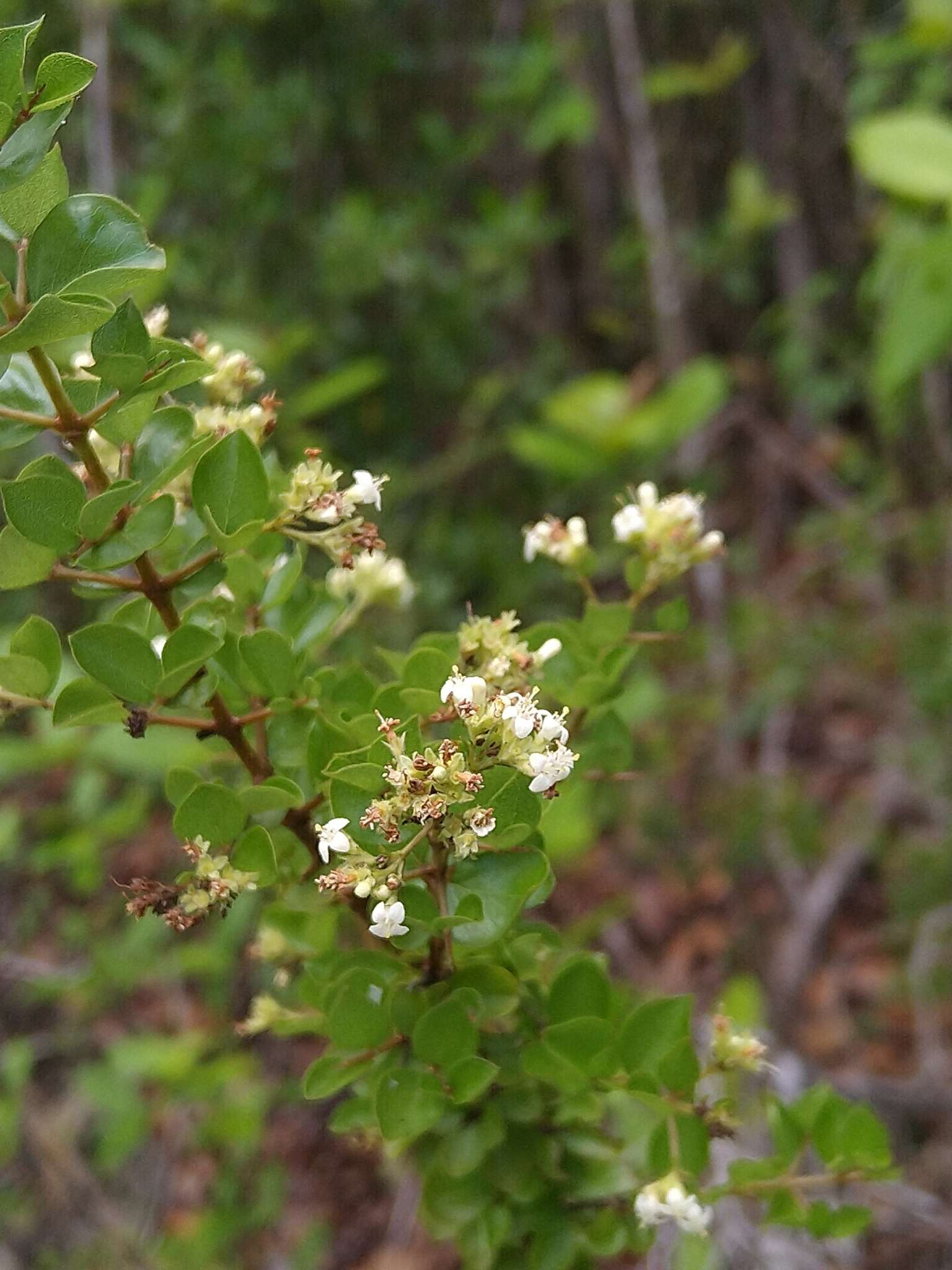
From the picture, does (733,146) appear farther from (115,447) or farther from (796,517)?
(115,447)

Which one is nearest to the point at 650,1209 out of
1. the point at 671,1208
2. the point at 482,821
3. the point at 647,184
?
the point at 671,1208

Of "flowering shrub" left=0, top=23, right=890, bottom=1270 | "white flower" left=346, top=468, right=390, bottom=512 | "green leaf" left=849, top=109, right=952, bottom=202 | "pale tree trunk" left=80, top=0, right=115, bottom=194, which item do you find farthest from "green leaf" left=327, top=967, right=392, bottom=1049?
"green leaf" left=849, top=109, right=952, bottom=202

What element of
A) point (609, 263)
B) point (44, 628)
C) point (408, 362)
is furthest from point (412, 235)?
point (44, 628)

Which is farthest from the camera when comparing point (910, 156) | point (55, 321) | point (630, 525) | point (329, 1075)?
point (910, 156)

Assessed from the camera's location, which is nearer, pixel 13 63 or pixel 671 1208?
pixel 13 63

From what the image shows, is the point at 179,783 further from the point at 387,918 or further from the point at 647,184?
the point at 647,184

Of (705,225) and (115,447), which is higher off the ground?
(115,447)
